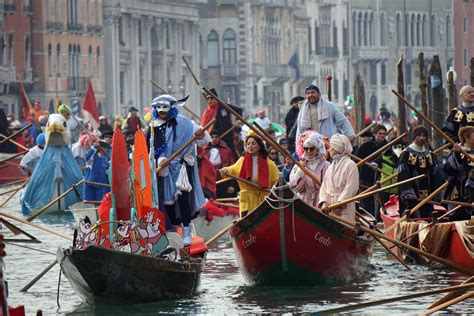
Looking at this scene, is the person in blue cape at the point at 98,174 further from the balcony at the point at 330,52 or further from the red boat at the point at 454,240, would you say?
the balcony at the point at 330,52

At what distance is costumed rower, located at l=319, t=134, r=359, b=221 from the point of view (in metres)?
16.9

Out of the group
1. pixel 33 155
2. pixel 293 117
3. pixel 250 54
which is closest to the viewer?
pixel 293 117

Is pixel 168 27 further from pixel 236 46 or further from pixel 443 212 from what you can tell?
pixel 443 212

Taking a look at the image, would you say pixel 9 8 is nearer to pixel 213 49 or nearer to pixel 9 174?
pixel 9 174

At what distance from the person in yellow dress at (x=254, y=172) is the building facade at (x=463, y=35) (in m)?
89.7

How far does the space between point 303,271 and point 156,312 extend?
184 centimetres

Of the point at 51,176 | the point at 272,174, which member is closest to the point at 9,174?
the point at 51,176

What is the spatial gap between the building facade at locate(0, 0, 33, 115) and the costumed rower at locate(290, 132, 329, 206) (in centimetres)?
4613

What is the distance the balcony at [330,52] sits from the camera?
348ft

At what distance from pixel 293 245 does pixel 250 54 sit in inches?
3064

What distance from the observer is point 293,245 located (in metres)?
16.3

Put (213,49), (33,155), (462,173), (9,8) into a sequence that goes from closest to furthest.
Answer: (462,173), (33,155), (9,8), (213,49)

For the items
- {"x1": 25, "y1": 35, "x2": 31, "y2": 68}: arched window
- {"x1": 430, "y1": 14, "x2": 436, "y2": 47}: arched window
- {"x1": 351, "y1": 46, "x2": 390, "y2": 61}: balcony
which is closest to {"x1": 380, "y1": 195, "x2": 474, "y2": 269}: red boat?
{"x1": 25, "y1": 35, "x2": 31, "y2": 68}: arched window

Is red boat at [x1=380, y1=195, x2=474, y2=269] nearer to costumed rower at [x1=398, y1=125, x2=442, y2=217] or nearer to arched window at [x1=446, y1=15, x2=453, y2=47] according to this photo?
costumed rower at [x1=398, y1=125, x2=442, y2=217]
